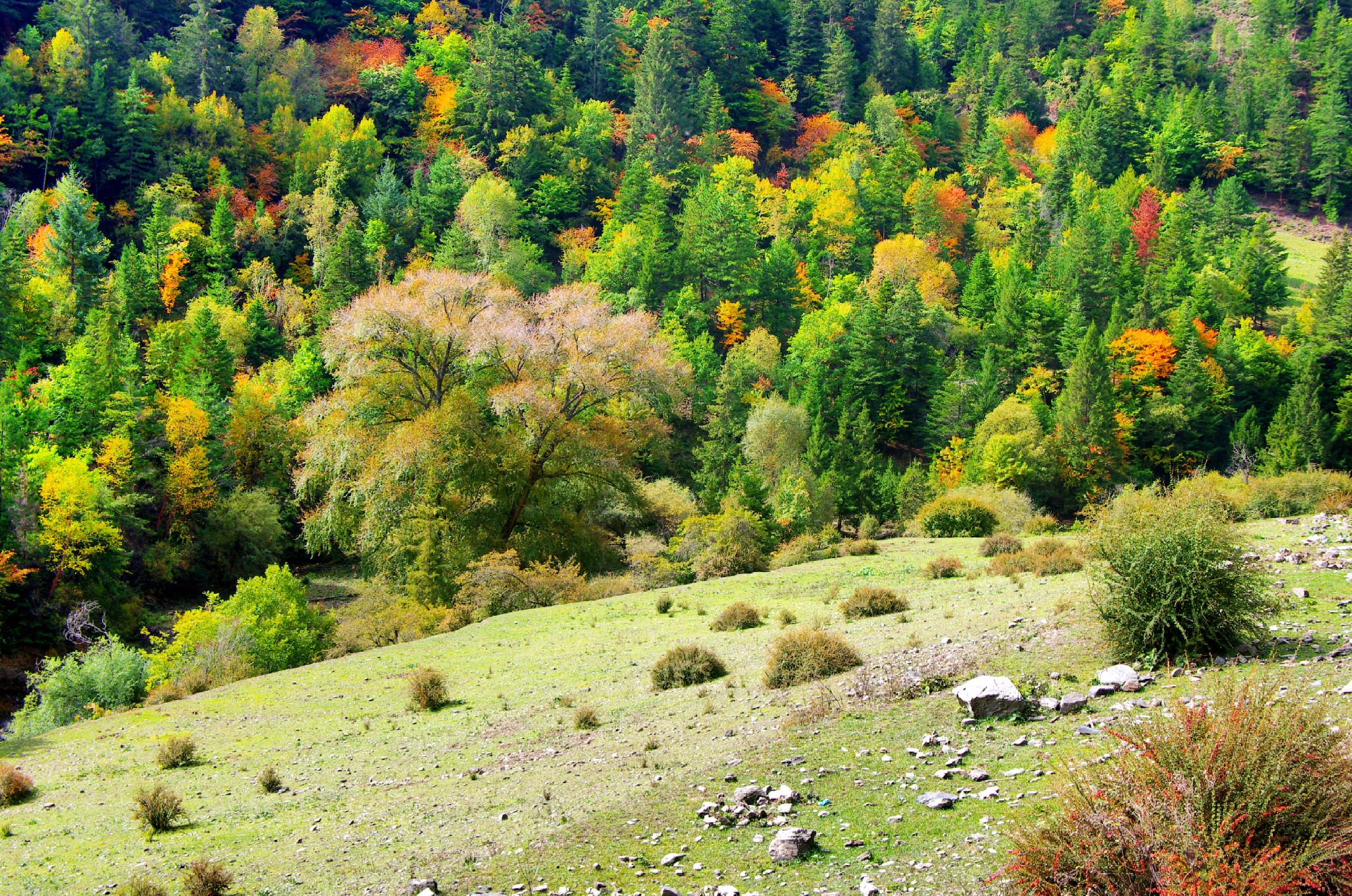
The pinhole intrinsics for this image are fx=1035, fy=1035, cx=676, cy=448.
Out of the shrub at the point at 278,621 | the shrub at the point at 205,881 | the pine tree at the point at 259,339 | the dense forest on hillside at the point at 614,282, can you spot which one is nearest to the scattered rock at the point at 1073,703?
the shrub at the point at 205,881

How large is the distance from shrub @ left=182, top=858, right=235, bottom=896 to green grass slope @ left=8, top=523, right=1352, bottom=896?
0.21m

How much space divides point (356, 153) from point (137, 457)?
47148mm

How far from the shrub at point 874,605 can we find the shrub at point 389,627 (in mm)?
11730

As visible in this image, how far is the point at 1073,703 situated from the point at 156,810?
10.4 meters

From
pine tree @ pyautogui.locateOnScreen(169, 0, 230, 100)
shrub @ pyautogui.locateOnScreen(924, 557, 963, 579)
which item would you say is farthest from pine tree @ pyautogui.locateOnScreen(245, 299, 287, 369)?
shrub @ pyautogui.locateOnScreen(924, 557, 963, 579)

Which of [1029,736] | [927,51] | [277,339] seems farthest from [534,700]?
[927,51]

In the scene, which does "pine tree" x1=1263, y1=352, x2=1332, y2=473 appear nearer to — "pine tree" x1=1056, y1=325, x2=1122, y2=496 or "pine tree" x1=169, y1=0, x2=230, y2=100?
"pine tree" x1=1056, y1=325, x2=1122, y2=496

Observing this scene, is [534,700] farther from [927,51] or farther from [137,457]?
[927,51]

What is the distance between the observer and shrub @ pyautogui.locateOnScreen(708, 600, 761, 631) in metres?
Answer: 19.4

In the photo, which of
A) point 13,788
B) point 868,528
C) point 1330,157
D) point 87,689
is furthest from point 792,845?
point 1330,157

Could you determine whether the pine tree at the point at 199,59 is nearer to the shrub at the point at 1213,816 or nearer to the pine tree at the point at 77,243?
the pine tree at the point at 77,243

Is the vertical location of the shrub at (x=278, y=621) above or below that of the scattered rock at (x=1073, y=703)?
below

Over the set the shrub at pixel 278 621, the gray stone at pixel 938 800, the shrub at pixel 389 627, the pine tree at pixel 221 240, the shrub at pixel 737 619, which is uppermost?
the pine tree at pixel 221 240

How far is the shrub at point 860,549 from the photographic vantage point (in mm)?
29391
